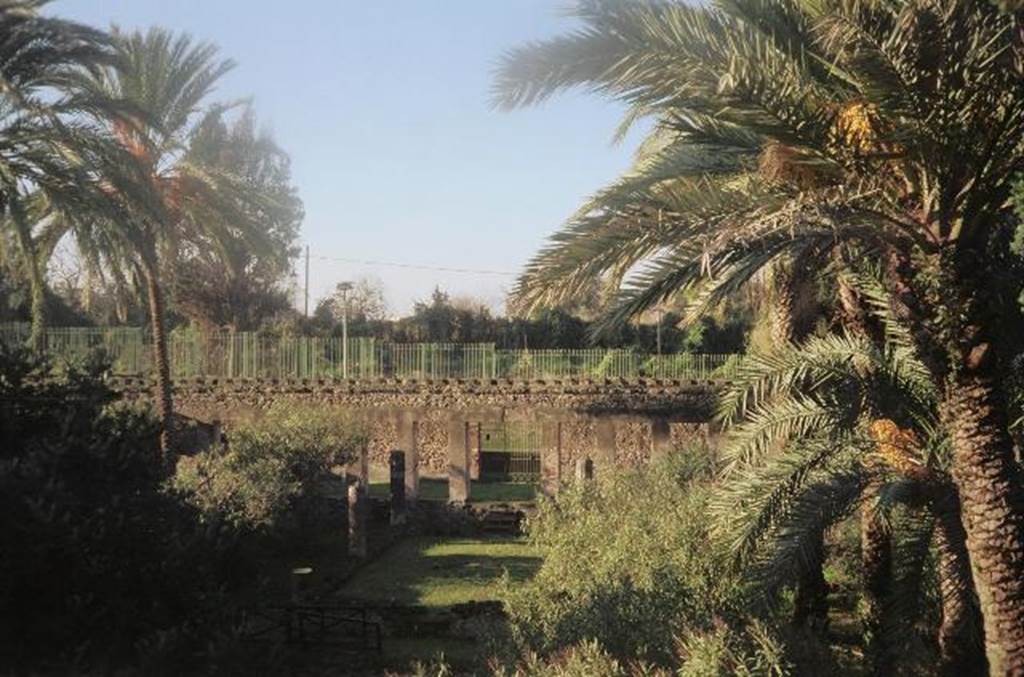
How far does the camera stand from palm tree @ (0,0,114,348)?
13.4m

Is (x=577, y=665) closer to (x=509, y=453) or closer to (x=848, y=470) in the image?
(x=848, y=470)

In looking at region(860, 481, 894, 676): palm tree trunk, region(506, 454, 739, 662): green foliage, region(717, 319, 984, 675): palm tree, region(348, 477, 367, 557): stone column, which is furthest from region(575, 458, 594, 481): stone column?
region(717, 319, 984, 675): palm tree

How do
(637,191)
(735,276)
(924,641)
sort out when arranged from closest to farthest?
1. (735,276)
2. (637,191)
3. (924,641)

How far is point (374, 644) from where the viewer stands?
12633mm

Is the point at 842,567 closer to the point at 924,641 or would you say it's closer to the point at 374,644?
the point at 924,641

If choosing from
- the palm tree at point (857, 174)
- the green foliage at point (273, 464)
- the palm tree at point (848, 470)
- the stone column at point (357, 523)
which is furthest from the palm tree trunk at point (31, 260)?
the palm tree at point (848, 470)

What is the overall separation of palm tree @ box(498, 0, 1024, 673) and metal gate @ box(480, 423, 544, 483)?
21.7 m

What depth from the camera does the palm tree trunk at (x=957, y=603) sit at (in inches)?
328

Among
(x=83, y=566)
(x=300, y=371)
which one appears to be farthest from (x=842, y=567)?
(x=300, y=371)

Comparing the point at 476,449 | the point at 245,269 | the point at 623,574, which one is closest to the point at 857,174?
the point at 623,574

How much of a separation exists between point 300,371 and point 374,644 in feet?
55.4

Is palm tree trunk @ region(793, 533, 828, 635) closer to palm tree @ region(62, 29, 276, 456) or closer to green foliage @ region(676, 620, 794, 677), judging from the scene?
green foliage @ region(676, 620, 794, 677)

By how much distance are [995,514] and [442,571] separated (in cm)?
1267

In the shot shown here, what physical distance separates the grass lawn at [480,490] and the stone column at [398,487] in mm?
3021
